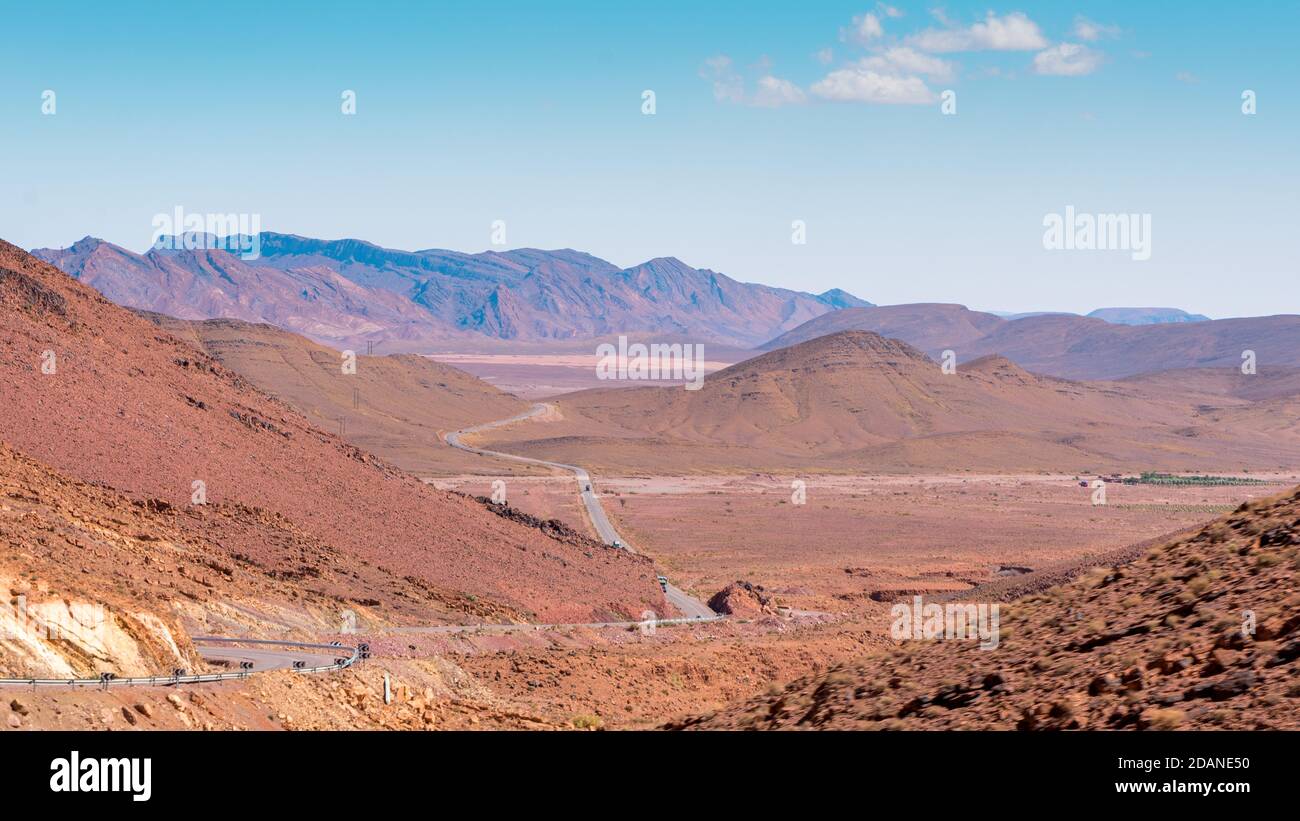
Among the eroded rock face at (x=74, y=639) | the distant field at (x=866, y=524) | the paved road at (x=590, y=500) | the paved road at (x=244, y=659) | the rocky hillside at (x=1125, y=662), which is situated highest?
the rocky hillside at (x=1125, y=662)

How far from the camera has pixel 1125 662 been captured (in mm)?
13430

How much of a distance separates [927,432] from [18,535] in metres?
152

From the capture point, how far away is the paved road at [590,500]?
187 ft

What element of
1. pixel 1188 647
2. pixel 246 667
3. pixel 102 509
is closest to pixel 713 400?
pixel 102 509

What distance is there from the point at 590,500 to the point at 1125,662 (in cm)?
9044

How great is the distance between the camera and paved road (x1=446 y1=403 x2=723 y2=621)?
5697cm

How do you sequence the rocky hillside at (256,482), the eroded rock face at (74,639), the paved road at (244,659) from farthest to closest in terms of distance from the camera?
the rocky hillside at (256,482)
the eroded rock face at (74,639)
the paved road at (244,659)

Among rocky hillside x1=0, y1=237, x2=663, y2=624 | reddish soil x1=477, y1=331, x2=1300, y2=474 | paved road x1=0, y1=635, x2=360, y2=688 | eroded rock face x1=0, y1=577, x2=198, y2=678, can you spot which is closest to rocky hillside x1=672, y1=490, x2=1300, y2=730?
paved road x1=0, y1=635, x2=360, y2=688

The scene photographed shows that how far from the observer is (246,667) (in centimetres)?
2677

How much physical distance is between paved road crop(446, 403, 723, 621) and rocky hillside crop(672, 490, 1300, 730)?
36.7 metres

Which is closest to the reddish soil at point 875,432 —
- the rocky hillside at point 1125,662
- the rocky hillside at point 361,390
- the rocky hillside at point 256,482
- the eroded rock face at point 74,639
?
the rocky hillside at point 361,390

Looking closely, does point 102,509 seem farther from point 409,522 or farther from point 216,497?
point 409,522

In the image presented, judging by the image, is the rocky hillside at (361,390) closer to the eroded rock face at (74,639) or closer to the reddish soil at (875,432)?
the reddish soil at (875,432)

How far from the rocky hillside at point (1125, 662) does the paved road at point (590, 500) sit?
36692 mm
